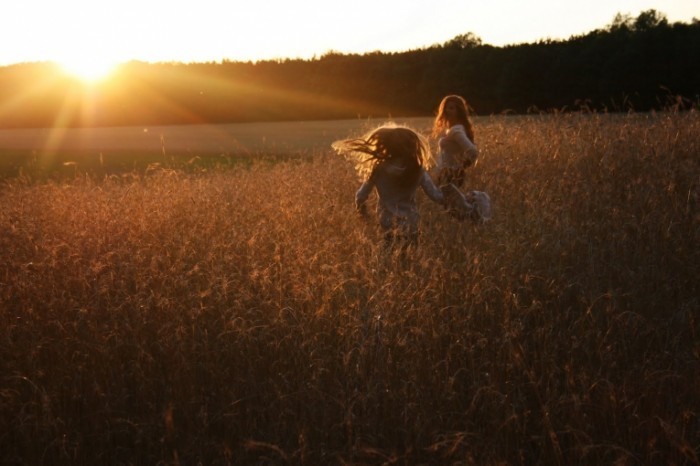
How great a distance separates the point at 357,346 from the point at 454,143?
3.71m

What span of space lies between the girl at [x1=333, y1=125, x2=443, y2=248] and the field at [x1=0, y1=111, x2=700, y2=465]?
36cm

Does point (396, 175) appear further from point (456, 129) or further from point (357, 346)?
point (456, 129)

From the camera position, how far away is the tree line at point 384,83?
22222 millimetres

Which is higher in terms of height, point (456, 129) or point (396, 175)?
point (456, 129)

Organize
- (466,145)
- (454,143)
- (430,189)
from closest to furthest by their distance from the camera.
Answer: (430,189), (466,145), (454,143)

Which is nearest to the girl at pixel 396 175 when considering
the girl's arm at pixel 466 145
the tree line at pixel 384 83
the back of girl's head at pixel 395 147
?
the back of girl's head at pixel 395 147

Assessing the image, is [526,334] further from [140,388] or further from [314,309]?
[140,388]

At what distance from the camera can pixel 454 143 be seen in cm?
671

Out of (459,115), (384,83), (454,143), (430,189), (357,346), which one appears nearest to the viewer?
(357,346)

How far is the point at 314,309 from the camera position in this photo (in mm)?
3760

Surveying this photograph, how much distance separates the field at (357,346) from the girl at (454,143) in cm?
102

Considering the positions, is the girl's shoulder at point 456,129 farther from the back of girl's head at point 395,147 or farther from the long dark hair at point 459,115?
the back of girl's head at point 395,147

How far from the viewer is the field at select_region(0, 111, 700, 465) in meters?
2.79

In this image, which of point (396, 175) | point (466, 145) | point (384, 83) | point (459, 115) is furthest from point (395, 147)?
point (384, 83)
